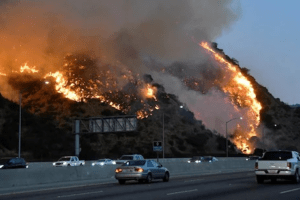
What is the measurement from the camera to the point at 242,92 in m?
128

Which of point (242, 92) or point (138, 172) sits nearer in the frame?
point (138, 172)

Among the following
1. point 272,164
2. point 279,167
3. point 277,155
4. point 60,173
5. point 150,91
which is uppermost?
point 150,91

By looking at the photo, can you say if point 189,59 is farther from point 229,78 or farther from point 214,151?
point 214,151

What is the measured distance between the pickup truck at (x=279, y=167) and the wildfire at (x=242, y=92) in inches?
3380

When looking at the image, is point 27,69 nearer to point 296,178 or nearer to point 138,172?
point 138,172

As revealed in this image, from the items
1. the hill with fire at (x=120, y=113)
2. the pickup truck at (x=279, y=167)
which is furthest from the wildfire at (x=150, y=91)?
the pickup truck at (x=279, y=167)

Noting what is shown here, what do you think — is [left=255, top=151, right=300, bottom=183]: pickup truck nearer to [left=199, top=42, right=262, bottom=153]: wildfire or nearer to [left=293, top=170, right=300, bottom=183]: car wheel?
[left=293, top=170, right=300, bottom=183]: car wheel

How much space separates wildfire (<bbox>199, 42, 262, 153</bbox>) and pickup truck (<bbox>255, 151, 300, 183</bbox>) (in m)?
85.9

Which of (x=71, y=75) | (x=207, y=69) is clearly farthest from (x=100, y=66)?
(x=207, y=69)

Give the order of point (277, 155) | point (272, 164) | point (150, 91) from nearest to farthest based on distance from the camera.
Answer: point (272, 164) → point (277, 155) → point (150, 91)

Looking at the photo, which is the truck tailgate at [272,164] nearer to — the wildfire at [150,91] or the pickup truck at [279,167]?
the pickup truck at [279,167]

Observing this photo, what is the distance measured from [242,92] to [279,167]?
102 metres

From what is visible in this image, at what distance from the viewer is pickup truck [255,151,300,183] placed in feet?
89.0

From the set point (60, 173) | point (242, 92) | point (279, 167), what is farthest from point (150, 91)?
point (279, 167)
